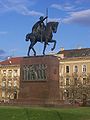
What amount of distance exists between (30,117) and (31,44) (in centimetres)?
1620

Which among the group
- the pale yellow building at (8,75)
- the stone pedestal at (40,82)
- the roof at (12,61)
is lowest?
the stone pedestal at (40,82)

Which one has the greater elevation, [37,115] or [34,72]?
[34,72]

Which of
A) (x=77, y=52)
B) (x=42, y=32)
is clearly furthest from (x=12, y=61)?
(x=42, y=32)

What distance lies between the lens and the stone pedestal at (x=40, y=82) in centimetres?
3884

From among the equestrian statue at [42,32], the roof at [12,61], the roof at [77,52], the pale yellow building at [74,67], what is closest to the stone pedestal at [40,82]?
the equestrian statue at [42,32]

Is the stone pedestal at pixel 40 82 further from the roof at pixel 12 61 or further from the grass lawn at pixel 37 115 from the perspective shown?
the roof at pixel 12 61

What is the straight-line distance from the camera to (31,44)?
42.5m

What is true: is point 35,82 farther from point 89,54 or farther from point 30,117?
point 89,54

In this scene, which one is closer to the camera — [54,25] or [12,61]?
[54,25]

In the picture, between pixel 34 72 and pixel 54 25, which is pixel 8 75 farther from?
pixel 34 72

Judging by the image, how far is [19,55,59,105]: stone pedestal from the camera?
38.8 metres

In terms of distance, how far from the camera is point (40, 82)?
39500 millimetres

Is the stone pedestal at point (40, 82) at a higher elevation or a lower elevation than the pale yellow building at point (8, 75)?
lower

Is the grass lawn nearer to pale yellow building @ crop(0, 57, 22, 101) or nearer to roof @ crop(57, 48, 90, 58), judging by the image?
roof @ crop(57, 48, 90, 58)
